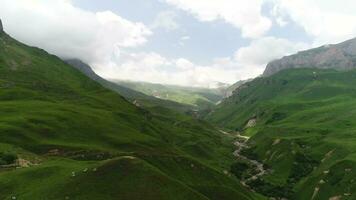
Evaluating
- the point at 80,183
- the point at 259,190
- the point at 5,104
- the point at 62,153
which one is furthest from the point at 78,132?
the point at 80,183

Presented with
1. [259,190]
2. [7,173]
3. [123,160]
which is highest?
[123,160]

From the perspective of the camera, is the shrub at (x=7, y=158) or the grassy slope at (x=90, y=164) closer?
the grassy slope at (x=90, y=164)

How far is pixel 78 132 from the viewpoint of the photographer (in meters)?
166

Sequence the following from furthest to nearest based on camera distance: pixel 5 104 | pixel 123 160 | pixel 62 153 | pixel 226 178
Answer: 1. pixel 5 104
2. pixel 226 178
3. pixel 62 153
4. pixel 123 160

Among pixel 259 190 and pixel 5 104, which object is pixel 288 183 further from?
pixel 5 104

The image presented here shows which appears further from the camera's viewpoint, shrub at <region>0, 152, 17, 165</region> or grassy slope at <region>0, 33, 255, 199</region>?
shrub at <region>0, 152, 17, 165</region>

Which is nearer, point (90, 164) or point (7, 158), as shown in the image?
point (90, 164)

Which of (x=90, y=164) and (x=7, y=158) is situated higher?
(x=90, y=164)

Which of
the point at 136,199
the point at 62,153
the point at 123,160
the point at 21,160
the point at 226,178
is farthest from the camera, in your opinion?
the point at 226,178

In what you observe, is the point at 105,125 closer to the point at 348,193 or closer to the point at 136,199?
the point at 348,193

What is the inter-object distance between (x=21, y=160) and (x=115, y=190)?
37344mm

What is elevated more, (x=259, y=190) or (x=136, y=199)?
(x=136, y=199)

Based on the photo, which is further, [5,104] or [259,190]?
[5,104]

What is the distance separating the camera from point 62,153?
13238 centimetres
